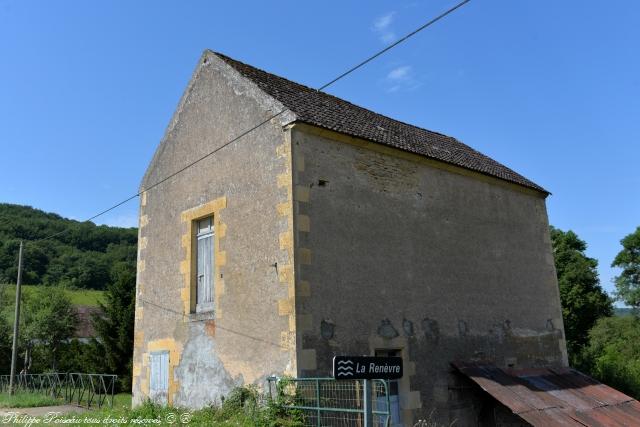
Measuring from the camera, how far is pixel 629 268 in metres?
36.1

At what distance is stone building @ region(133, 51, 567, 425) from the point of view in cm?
898

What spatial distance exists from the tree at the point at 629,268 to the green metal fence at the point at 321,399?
33.2 m

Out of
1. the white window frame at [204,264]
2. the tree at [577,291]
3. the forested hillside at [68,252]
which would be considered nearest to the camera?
the white window frame at [204,264]

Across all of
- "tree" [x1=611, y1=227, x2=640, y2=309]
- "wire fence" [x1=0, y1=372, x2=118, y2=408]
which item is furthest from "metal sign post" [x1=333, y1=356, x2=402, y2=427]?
"tree" [x1=611, y1=227, x2=640, y2=309]

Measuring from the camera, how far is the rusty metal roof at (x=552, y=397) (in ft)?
31.8

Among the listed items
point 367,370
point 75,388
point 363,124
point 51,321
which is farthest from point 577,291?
point 367,370

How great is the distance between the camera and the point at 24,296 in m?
36.6

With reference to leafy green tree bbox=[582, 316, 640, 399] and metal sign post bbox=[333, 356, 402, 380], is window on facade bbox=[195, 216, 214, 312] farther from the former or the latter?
leafy green tree bbox=[582, 316, 640, 399]

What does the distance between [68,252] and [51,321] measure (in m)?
19.0

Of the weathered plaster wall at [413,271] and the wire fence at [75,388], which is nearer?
the weathered plaster wall at [413,271]

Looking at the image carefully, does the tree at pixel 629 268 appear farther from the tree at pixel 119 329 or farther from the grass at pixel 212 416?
the grass at pixel 212 416

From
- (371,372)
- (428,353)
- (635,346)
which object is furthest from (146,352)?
(635,346)

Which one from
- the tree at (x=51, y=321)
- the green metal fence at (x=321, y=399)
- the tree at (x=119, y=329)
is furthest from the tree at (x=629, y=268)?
the tree at (x=51, y=321)

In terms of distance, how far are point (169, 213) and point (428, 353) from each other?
6.31 m
